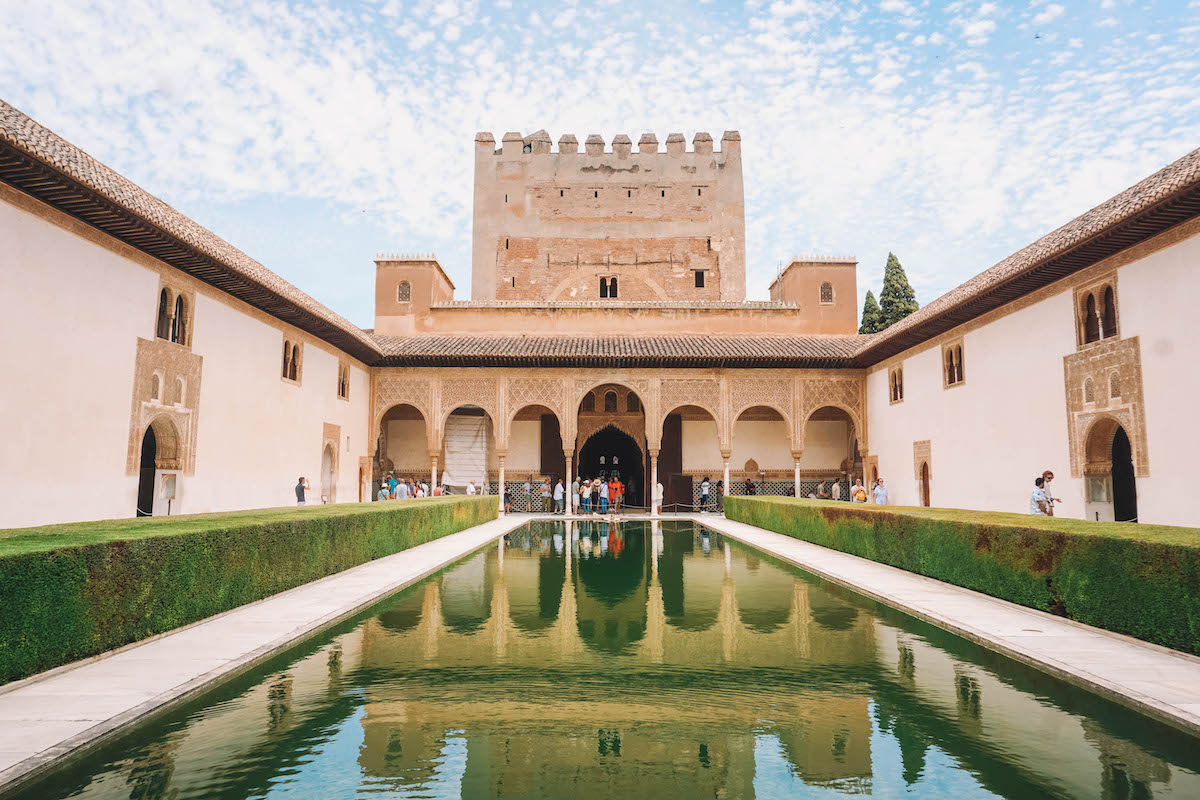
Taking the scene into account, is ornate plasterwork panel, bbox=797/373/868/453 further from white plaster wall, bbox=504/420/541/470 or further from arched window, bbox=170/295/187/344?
arched window, bbox=170/295/187/344

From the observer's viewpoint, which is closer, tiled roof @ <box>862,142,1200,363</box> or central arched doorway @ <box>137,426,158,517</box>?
tiled roof @ <box>862,142,1200,363</box>

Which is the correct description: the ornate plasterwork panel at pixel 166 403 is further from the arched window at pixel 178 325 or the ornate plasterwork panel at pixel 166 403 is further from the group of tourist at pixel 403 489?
the group of tourist at pixel 403 489

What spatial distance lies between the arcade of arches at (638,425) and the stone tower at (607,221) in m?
8.91

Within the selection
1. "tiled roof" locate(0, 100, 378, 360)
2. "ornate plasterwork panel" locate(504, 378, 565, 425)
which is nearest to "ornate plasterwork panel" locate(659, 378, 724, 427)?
"ornate plasterwork panel" locate(504, 378, 565, 425)

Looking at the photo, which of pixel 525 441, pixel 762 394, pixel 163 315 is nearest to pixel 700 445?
pixel 762 394

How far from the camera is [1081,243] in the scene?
10.6 metres

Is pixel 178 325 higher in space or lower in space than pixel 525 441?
higher

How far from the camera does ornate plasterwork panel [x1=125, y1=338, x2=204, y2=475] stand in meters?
10.7

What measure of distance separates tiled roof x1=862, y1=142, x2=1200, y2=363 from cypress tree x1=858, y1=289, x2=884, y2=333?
2003 centimetres

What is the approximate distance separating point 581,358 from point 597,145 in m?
16.0

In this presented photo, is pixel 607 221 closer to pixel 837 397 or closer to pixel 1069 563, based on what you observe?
pixel 837 397

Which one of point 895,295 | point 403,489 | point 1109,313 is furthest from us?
point 895,295

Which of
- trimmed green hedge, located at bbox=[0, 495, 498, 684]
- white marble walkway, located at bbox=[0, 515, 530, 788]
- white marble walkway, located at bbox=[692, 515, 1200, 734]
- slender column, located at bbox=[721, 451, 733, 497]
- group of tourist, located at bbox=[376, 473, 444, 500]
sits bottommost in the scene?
white marble walkway, located at bbox=[0, 515, 530, 788]

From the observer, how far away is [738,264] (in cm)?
3212
